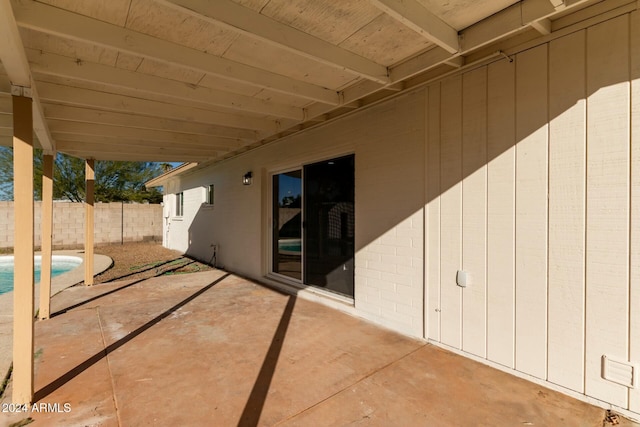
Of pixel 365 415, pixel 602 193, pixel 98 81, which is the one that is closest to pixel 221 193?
pixel 98 81

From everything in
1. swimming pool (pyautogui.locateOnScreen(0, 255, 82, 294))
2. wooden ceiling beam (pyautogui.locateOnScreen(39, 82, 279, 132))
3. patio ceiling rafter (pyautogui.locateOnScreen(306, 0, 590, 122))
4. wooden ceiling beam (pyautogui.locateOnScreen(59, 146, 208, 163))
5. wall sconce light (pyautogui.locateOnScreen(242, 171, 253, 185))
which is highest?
patio ceiling rafter (pyautogui.locateOnScreen(306, 0, 590, 122))

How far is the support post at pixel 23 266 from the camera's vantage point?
205 cm

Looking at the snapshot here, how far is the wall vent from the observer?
1887 millimetres

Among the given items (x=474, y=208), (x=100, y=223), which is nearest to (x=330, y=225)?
(x=474, y=208)

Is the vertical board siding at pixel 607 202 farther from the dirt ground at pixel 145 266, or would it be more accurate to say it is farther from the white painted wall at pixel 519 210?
the dirt ground at pixel 145 266

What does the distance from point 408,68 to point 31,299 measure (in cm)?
346

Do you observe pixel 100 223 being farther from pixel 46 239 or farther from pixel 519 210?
pixel 519 210

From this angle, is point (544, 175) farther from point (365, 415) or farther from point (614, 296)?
point (365, 415)

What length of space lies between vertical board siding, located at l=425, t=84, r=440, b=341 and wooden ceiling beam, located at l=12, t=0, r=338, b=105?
1.41m

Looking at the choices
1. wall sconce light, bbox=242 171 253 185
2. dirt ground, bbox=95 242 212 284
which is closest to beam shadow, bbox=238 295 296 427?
wall sconce light, bbox=242 171 253 185

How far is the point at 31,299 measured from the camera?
7.01 feet

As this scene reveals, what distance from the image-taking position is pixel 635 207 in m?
1.89

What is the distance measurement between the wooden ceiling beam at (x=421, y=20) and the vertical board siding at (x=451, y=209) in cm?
61

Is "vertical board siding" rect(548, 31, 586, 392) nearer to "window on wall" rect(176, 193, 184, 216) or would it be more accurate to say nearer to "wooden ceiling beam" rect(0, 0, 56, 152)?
"wooden ceiling beam" rect(0, 0, 56, 152)
